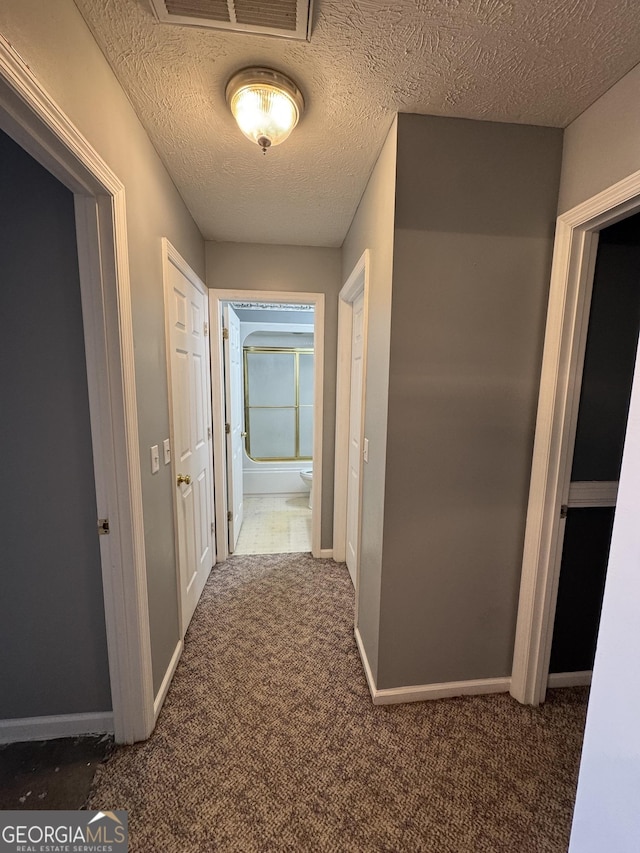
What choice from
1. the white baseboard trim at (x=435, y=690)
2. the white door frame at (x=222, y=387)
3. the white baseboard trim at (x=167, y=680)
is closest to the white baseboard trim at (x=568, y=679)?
the white baseboard trim at (x=435, y=690)

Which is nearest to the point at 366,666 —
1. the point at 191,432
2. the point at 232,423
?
the point at 191,432

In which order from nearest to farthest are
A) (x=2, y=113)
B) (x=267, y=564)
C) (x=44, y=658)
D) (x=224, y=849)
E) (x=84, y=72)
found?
(x=2, y=113) → (x=84, y=72) → (x=224, y=849) → (x=44, y=658) → (x=267, y=564)

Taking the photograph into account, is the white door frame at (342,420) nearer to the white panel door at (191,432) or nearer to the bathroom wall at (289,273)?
the bathroom wall at (289,273)

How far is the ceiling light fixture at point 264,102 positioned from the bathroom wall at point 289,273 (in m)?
1.33

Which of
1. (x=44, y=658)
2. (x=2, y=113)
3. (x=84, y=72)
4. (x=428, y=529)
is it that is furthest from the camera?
(x=428, y=529)

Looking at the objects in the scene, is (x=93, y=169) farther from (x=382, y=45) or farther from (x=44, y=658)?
(x=44, y=658)

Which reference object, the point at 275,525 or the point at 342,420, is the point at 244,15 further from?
the point at 275,525

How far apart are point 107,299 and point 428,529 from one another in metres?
1.50

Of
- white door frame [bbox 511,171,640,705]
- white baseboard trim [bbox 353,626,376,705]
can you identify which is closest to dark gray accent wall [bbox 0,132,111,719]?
white baseboard trim [bbox 353,626,376,705]

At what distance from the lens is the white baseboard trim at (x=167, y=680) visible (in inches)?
58.3

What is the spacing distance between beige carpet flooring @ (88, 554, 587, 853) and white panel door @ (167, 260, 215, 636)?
49 centimetres

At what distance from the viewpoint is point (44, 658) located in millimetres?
1366

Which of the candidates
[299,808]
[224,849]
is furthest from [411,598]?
[224,849]

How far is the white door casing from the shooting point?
175 cm
